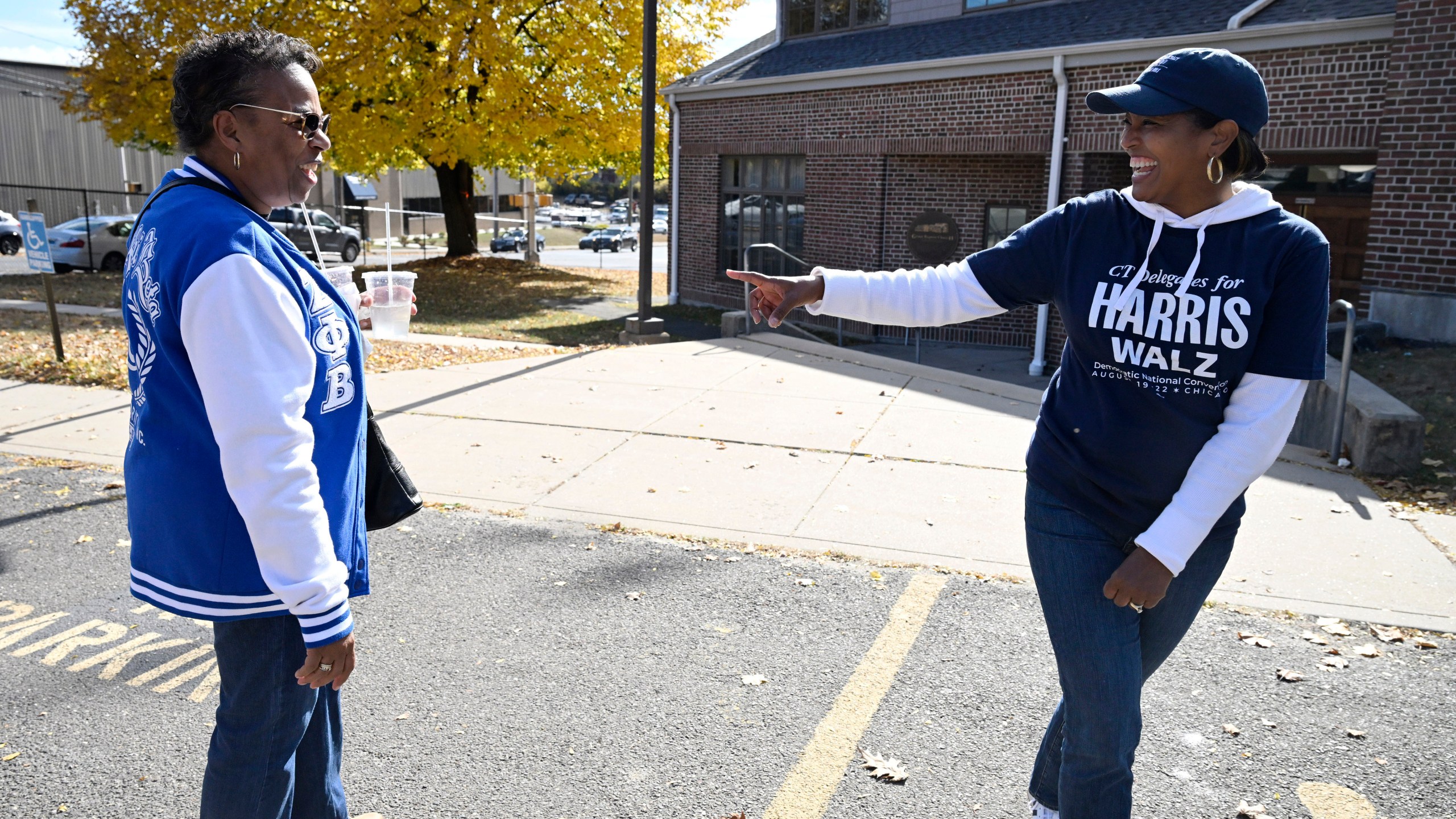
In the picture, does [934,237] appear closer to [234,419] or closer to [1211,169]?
[1211,169]

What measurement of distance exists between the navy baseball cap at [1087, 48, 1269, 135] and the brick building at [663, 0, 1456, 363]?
9445 millimetres

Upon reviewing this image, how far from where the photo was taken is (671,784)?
3115 mm

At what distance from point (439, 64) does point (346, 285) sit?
709 inches

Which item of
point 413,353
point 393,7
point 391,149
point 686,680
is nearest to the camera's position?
point 686,680

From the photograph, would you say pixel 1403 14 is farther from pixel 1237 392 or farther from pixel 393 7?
pixel 393 7

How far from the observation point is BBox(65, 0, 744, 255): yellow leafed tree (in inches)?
706

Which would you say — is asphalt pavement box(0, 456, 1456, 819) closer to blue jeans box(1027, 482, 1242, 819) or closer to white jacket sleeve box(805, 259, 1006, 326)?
blue jeans box(1027, 482, 1242, 819)

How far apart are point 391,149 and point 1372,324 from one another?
56.1ft

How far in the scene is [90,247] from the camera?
22.7 meters

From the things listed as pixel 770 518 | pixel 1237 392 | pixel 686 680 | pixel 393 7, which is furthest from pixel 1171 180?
pixel 393 7

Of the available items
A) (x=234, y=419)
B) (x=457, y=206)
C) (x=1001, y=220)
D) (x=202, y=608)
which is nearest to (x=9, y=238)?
(x=457, y=206)

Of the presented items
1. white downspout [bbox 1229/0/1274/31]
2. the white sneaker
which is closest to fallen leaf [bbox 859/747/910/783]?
the white sneaker

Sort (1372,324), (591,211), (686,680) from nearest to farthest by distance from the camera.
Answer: (686,680)
(1372,324)
(591,211)

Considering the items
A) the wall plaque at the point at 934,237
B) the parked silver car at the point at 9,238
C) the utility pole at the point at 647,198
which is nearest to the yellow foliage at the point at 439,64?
the utility pole at the point at 647,198
